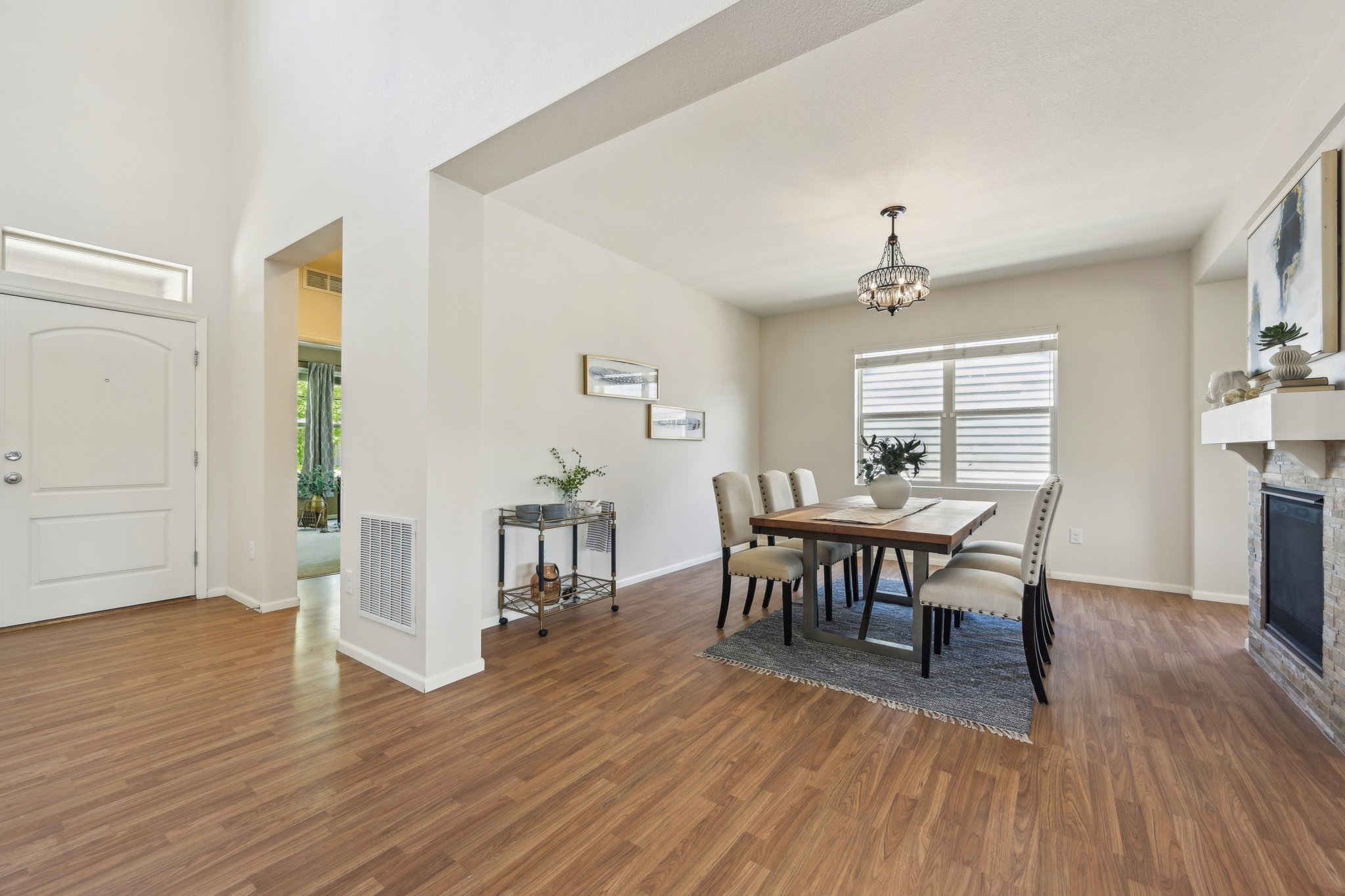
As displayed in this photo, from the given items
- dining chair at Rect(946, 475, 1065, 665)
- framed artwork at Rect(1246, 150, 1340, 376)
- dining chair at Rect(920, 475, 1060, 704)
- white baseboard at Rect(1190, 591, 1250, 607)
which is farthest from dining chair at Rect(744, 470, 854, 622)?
white baseboard at Rect(1190, 591, 1250, 607)

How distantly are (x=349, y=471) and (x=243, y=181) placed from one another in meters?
2.59

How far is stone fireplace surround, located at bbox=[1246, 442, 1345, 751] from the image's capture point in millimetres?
2094

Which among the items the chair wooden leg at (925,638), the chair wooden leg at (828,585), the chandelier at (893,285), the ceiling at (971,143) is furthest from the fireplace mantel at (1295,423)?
the chair wooden leg at (828,585)

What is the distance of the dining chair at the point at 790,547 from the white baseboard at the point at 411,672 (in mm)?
1776

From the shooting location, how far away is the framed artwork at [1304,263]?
2156mm

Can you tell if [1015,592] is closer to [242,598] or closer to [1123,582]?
[1123,582]

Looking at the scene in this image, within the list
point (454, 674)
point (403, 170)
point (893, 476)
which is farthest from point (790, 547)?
point (403, 170)

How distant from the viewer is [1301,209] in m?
2.37

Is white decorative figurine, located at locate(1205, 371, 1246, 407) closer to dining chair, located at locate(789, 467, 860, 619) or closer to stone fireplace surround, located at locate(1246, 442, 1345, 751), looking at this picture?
stone fireplace surround, located at locate(1246, 442, 1345, 751)

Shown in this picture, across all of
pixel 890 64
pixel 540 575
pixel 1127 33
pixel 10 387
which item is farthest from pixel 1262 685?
pixel 10 387

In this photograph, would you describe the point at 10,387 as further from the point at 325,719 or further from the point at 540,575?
the point at 540,575

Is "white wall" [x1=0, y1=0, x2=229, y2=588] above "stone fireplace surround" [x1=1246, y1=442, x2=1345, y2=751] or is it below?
above

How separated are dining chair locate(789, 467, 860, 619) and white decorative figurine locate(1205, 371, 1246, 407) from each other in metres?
2.11

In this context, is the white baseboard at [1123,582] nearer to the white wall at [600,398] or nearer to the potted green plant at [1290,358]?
the potted green plant at [1290,358]
